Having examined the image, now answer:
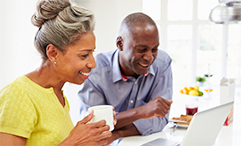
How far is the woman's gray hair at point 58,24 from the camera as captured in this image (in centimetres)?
115

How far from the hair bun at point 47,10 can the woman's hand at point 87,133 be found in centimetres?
46

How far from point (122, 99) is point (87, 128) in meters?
0.77

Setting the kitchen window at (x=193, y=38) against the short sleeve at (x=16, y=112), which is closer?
the short sleeve at (x=16, y=112)

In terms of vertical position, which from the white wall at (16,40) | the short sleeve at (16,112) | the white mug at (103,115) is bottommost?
the white mug at (103,115)

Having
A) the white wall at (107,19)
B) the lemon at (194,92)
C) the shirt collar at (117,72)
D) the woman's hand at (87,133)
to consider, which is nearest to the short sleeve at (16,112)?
the woman's hand at (87,133)

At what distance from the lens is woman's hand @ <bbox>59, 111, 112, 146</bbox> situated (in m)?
1.05

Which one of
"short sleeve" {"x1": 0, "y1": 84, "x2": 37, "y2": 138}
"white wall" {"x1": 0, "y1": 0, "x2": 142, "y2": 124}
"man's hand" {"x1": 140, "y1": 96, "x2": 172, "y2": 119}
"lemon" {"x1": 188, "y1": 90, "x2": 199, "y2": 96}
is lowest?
"lemon" {"x1": 188, "y1": 90, "x2": 199, "y2": 96}

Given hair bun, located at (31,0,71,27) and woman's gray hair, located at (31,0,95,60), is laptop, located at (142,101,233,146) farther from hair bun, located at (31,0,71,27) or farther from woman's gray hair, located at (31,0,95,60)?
hair bun, located at (31,0,71,27)

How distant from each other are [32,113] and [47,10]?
0.45m

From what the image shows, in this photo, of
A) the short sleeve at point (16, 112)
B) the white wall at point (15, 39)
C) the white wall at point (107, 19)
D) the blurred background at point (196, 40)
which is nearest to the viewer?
the short sleeve at point (16, 112)

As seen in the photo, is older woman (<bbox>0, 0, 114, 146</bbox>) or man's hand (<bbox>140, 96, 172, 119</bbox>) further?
man's hand (<bbox>140, 96, 172, 119</bbox>)

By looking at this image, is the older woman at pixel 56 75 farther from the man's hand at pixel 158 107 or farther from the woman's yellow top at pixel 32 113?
the man's hand at pixel 158 107

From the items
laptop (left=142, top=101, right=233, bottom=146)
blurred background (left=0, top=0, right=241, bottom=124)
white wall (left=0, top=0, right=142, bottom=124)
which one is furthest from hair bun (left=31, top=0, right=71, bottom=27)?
blurred background (left=0, top=0, right=241, bottom=124)

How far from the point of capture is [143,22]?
172 centimetres
